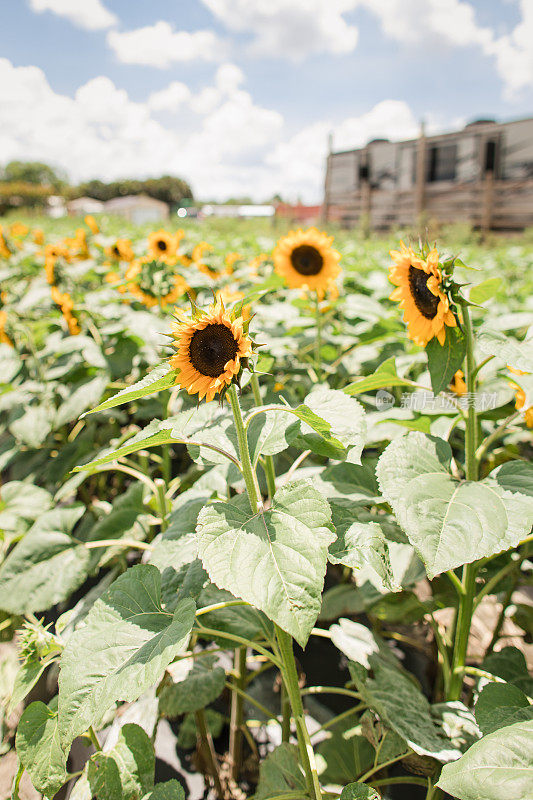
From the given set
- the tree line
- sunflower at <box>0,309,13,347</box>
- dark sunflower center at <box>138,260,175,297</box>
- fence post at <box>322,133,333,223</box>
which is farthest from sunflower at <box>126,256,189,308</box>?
the tree line

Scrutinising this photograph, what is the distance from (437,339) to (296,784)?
0.91 meters

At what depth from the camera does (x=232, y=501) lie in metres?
0.91

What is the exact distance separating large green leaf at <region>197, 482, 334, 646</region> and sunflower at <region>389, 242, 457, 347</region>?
1.30ft

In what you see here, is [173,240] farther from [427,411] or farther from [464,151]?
[464,151]

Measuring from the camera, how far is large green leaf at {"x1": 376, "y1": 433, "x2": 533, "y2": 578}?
2.57 feet

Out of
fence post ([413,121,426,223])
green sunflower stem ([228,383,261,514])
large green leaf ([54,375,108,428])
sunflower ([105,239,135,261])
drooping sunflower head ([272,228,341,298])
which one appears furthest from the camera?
fence post ([413,121,426,223])

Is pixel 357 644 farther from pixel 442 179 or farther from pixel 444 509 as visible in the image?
pixel 442 179

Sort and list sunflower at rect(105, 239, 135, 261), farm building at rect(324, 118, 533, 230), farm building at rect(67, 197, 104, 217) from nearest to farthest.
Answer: sunflower at rect(105, 239, 135, 261) < farm building at rect(324, 118, 533, 230) < farm building at rect(67, 197, 104, 217)

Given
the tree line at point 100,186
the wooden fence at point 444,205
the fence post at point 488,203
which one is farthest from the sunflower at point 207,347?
the tree line at point 100,186

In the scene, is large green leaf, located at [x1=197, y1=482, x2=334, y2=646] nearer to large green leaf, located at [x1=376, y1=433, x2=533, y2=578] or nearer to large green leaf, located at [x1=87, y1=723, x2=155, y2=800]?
large green leaf, located at [x1=376, y1=433, x2=533, y2=578]

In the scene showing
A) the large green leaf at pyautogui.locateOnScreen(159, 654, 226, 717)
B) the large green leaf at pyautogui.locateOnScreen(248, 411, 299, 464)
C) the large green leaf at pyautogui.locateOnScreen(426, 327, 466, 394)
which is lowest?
the large green leaf at pyautogui.locateOnScreen(159, 654, 226, 717)

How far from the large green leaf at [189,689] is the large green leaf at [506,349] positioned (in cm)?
94

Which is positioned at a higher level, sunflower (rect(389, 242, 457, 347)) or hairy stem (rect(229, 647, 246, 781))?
sunflower (rect(389, 242, 457, 347))

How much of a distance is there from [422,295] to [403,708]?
31.3 inches
